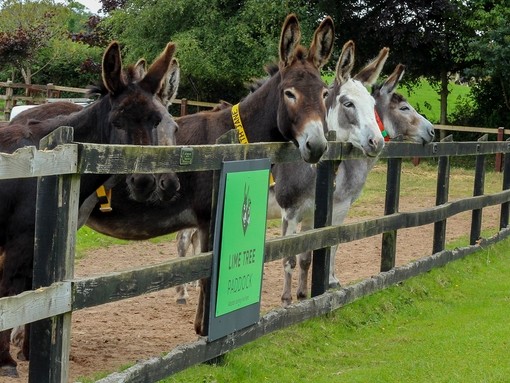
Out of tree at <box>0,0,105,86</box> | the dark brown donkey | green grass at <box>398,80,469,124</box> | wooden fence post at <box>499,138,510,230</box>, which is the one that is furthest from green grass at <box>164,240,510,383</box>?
green grass at <box>398,80,469,124</box>

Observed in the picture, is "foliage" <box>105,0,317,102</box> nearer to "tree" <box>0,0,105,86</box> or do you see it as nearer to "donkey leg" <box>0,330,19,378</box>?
"tree" <box>0,0,105,86</box>

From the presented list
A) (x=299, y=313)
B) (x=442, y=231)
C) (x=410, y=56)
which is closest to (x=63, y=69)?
(x=410, y=56)

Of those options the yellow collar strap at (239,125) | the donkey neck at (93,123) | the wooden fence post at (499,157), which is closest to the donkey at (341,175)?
the yellow collar strap at (239,125)

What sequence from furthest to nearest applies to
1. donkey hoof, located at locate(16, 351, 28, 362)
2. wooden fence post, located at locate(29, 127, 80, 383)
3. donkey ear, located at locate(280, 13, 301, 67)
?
donkey ear, located at locate(280, 13, 301, 67) → donkey hoof, located at locate(16, 351, 28, 362) → wooden fence post, located at locate(29, 127, 80, 383)

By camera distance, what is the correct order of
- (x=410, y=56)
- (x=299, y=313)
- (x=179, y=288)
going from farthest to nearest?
(x=410, y=56) → (x=179, y=288) → (x=299, y=313)

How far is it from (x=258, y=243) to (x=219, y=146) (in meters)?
0.91

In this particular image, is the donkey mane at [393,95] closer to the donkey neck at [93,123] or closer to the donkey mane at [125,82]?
the donkey mane at [125,82]

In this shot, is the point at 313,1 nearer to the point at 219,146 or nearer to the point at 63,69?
the point at 63,69

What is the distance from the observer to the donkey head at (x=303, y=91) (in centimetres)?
654

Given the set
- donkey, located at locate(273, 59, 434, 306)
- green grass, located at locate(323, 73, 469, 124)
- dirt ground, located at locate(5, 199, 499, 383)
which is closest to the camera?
dirt ground, located at locate(5, 199, 499, 383)

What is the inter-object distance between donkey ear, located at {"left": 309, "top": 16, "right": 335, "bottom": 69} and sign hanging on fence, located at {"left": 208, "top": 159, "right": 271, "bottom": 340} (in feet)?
3.75

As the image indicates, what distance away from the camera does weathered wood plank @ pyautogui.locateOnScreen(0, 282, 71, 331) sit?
408 cm

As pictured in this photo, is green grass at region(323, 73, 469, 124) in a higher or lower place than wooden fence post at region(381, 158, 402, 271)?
higher

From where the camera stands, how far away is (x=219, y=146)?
5.98m
